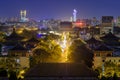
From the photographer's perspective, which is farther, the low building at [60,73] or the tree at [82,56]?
the tree at [82,56]

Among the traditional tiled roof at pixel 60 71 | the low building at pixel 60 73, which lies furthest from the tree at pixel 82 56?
the low building at pixel 60 73

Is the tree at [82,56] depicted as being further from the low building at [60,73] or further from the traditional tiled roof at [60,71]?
the low building at [60,73]

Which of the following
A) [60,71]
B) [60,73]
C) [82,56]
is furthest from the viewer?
[82,56]

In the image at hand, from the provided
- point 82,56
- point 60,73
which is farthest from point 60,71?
point 82,56

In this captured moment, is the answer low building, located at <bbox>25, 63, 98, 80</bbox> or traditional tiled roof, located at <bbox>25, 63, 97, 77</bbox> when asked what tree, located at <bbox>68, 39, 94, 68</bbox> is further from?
low building, located at <bbox>25, 63, 98, 80</bbox>

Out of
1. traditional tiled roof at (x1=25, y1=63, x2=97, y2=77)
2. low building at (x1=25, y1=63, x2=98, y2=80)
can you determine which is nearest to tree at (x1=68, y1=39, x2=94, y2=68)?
traditional tiled roof at (x1=25, y1=63, x2=97, y2=77)

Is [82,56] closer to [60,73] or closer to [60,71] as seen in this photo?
[60,71]

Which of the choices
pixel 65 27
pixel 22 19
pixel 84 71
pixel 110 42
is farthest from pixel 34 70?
pixel 22 19

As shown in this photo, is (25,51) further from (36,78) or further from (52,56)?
(36,78)

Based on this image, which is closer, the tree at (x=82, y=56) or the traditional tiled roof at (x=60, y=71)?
the traditional tiled roof at (x=60, y=71)

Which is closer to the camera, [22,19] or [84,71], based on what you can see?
[84,71]

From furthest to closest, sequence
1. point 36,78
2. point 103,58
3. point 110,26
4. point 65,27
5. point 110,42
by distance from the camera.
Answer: point 65,27, point 110,26, point 110,42, point 103,58, point 36,78
